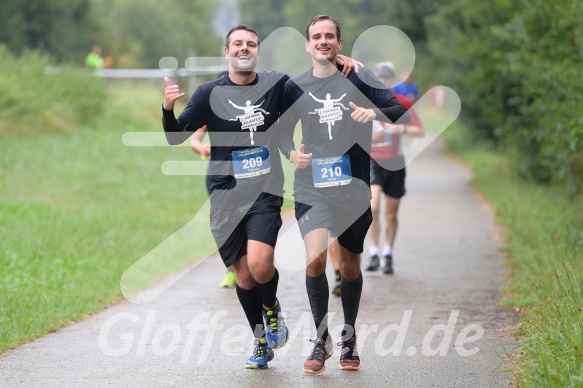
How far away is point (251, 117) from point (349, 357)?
Result: 170cm

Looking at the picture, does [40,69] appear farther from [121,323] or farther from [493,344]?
[493,344]

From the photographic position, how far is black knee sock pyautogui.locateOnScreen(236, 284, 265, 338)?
7.00 m

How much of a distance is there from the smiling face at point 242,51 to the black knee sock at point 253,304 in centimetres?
148

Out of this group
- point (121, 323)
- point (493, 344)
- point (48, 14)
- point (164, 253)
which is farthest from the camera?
point (48, 14)

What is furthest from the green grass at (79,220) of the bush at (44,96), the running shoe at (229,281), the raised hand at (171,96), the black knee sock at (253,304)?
the raised hand at (171,96)

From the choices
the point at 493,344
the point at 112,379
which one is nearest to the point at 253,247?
the point at 112,379

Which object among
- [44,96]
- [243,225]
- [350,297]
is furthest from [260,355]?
[44,96]

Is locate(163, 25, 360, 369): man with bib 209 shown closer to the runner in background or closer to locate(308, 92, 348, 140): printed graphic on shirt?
locate(308, 92, 348, 140): printed graphic on shirt

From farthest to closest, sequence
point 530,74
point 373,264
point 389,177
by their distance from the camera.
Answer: point 530,74
point 373,264
point 389,177

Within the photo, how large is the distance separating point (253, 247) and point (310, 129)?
0.85 meters

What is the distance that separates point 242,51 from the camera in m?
6.75

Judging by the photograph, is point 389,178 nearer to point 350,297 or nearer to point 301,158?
point 350,297

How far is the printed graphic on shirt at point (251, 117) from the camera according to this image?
22.1ft

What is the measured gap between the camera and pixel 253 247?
6.71 metres
